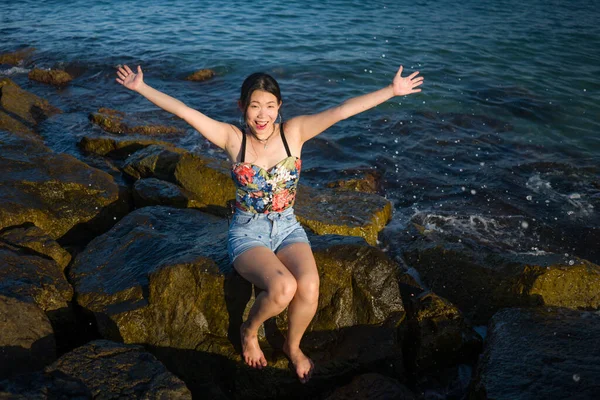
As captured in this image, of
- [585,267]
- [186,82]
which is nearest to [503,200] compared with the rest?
[585,267]

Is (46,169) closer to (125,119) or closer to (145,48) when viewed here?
(125,119)

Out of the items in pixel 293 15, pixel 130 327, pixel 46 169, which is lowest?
pixel 130 327

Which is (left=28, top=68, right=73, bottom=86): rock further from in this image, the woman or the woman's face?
the woman's face

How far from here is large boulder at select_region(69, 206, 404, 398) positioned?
13.3 feet

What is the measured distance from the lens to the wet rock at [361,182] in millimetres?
8625

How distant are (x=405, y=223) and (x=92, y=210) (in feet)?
14.2

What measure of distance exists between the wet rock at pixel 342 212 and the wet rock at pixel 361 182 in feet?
4.49

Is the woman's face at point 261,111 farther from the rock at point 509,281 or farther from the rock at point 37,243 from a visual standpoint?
the rock at point 509,281

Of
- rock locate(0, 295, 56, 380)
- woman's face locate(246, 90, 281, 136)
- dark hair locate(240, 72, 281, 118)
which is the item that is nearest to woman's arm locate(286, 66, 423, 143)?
woman's face locate(246, 90, 281, 136)

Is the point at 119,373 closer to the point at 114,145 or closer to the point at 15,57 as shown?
the point at 114,145

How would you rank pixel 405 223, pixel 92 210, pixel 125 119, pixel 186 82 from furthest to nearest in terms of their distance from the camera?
pixel 186 82 < pixel 125 119 < pixel 405 223 < pixel 92 210

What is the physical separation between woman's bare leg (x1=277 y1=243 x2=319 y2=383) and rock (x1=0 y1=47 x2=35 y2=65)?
1618 centimetres

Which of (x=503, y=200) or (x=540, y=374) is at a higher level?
(x=540, y=374)

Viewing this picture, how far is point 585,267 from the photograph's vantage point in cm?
482
